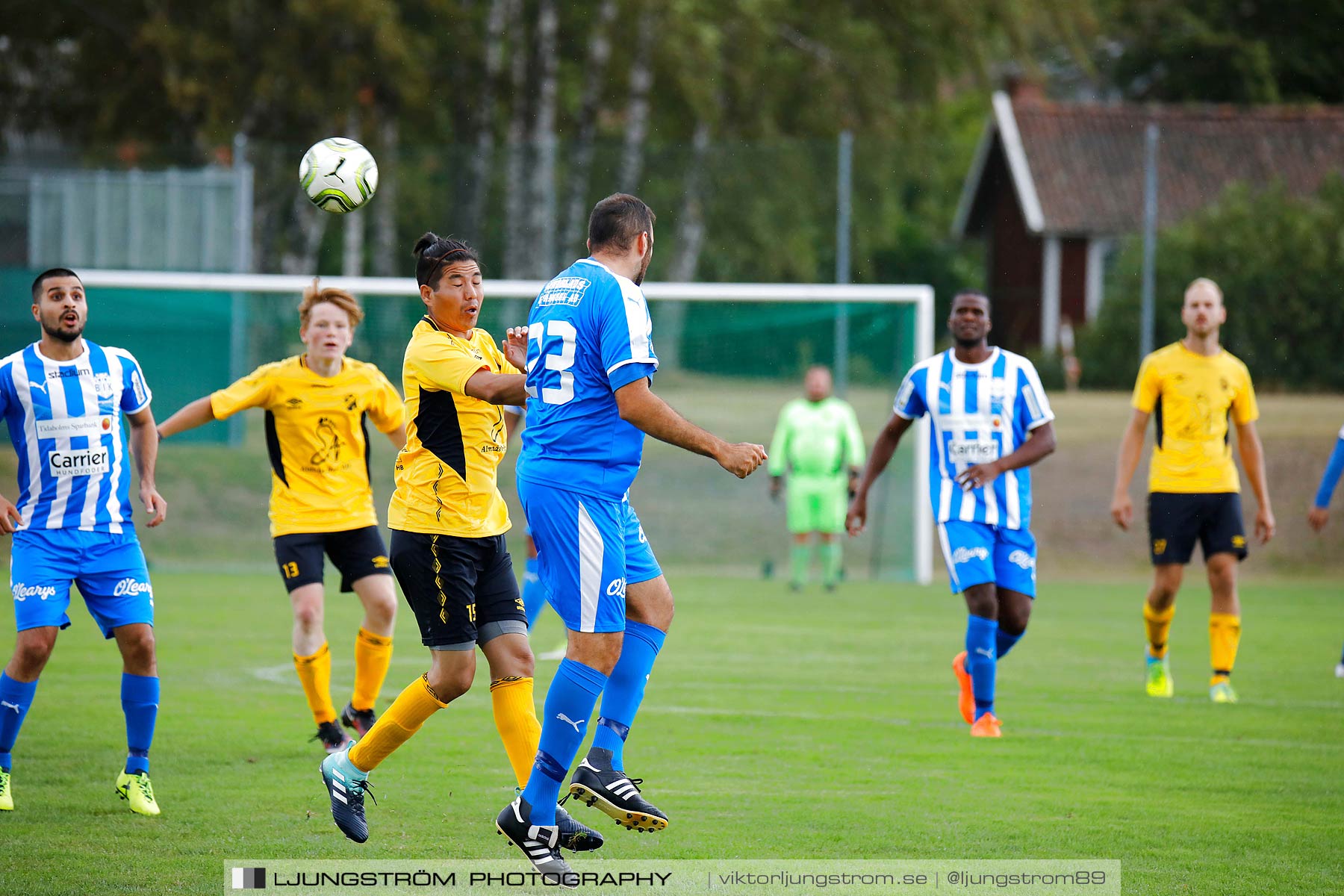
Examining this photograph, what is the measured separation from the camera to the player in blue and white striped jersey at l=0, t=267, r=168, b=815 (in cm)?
609

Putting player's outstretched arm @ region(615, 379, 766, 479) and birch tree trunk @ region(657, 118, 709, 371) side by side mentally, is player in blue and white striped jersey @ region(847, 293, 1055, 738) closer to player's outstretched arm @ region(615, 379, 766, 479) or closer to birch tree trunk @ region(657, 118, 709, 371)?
player's outstretched arm @ region(615, 379, 766, 479)

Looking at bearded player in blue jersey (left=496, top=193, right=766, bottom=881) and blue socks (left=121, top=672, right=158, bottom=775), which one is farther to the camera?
blue socks (left=121, top=672, right=158, bottom=775)

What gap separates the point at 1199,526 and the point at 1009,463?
6.22 ft

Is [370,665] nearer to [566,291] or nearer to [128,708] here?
[128,708]

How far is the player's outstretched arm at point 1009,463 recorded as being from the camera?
7.76 m

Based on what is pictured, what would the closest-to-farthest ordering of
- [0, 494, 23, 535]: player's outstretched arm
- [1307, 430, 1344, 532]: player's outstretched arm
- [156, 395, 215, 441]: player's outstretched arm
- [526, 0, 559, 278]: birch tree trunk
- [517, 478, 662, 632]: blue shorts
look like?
[517, 478, 662, 632]: blue shorts, [0, 494, 23, 535]: player's outstretched arm, [156, 395, 215, 441]: player's outstretched arm, [1307, 430, 1344, 532]: player's outstretched arm, [526, 0, 559, 278]: birch tree trunk

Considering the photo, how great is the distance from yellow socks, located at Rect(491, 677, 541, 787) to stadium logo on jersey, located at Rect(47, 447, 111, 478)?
2.03 metres

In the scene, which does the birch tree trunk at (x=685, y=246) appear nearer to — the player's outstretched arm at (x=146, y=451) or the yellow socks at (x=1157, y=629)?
the yellow socks at (x=1157, y=629)

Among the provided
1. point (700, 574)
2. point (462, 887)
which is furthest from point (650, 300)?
point (462, 887)

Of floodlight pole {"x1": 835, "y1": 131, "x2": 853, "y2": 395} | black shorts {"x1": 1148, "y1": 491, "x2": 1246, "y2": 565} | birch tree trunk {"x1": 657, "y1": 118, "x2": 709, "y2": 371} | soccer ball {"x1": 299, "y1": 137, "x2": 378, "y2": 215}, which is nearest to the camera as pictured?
soccer ball {"x1": 299, "y1": 137, "x2": 378, "y2": 215}

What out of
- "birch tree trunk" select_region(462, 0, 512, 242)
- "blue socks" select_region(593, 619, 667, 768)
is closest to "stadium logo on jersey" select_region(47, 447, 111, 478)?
"blue socks" select_region(593, 619, 667, 768)

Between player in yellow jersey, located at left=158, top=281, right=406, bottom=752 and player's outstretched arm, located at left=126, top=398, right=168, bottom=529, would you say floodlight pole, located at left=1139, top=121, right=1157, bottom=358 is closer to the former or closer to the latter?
player in yellow jersey, located at left=158, top=281, right=406, bottom=752

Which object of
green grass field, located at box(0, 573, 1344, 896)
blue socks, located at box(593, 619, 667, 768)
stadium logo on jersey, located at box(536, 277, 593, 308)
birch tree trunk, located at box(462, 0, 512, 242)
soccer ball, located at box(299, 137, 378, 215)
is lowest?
green grass field, located at box(0, 573, 1344, 896)

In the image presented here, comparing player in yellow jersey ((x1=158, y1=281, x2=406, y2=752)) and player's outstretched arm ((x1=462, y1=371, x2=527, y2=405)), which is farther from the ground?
player's outstretched arm ((x1=462, y1=371, x2=527, y2=405))
